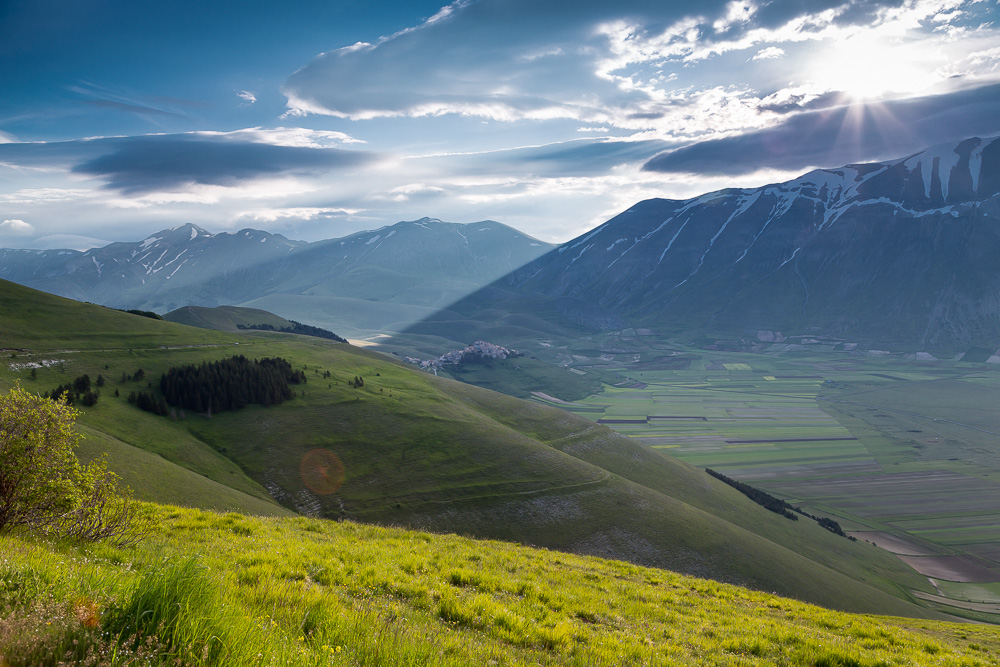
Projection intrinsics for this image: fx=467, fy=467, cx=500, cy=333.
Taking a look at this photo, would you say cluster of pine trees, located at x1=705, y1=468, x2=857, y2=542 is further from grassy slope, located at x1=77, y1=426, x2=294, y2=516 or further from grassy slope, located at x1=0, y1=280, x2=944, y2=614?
grassy slope, located at x1=77, y1=426, x2=294, y2=516

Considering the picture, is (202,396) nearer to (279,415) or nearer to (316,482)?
(279,415)

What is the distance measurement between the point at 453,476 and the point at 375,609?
72306mm

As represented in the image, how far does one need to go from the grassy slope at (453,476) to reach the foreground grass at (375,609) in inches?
1689

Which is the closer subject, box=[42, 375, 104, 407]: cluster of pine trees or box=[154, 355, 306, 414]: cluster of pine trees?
box=[42, 375, 104, 407]: cluster of pine trees

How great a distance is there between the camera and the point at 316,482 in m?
67.7

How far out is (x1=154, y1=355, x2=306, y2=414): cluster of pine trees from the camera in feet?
276

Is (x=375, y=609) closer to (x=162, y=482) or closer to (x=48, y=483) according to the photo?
(x=48, y=483)

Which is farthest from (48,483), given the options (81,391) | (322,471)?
(81,391)

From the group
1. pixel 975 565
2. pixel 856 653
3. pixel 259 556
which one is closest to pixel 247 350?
pixel 259 556

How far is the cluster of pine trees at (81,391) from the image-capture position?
67938 millimetres

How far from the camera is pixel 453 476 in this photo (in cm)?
7862

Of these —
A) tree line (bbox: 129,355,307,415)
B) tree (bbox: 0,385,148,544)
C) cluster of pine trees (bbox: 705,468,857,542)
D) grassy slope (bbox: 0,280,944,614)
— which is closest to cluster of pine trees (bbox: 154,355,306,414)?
tree line (bbox: 129,355,307,415)

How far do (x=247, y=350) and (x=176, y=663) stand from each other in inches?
5506

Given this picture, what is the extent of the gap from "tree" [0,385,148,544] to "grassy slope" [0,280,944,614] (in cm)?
4100
